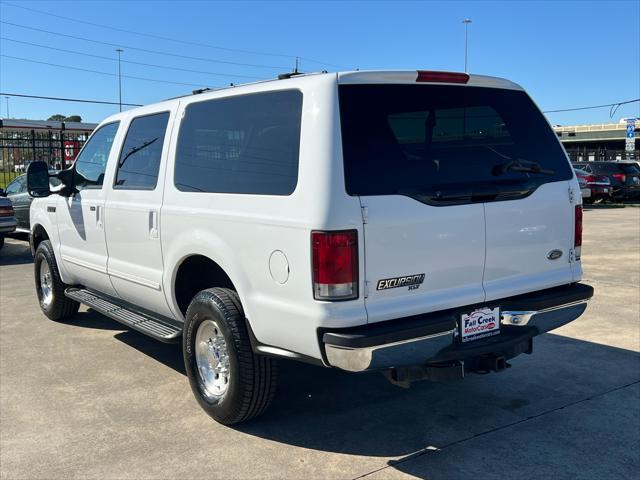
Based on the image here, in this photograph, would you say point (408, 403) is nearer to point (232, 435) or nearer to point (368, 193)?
point (232, 435)

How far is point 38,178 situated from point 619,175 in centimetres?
2328

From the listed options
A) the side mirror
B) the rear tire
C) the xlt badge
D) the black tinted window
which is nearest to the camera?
the xlt badge

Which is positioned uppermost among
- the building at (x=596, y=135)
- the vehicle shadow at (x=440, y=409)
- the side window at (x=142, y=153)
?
the building at (x=596, y=135)

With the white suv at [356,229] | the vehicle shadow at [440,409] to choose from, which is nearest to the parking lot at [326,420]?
the vehicle shadow at [440,409]

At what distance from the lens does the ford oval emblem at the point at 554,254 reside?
3.96m

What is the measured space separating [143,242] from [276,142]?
65.3 inches

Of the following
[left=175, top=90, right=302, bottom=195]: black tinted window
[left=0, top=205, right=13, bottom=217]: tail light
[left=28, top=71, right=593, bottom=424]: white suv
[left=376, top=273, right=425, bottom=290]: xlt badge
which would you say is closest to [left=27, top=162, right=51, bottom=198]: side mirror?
[left=28, top=71, right=593, bottom=424]: white suv

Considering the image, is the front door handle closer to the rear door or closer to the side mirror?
the side mirror

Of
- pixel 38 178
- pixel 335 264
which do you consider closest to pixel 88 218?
pixel 38 178

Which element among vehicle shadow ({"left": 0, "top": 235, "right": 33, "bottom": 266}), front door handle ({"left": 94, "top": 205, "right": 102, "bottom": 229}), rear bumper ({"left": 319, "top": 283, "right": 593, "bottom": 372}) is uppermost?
front door handle ({"left": 94, "top": 205, "right": 102, "bottom": 229})

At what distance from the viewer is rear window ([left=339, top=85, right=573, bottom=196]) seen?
131 inches

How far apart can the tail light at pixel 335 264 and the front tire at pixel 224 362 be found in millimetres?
835

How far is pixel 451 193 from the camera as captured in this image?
348 cm

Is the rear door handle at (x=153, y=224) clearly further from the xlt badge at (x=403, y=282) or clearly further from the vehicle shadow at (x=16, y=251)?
the vehicle shadow at (x=16, y=251)
